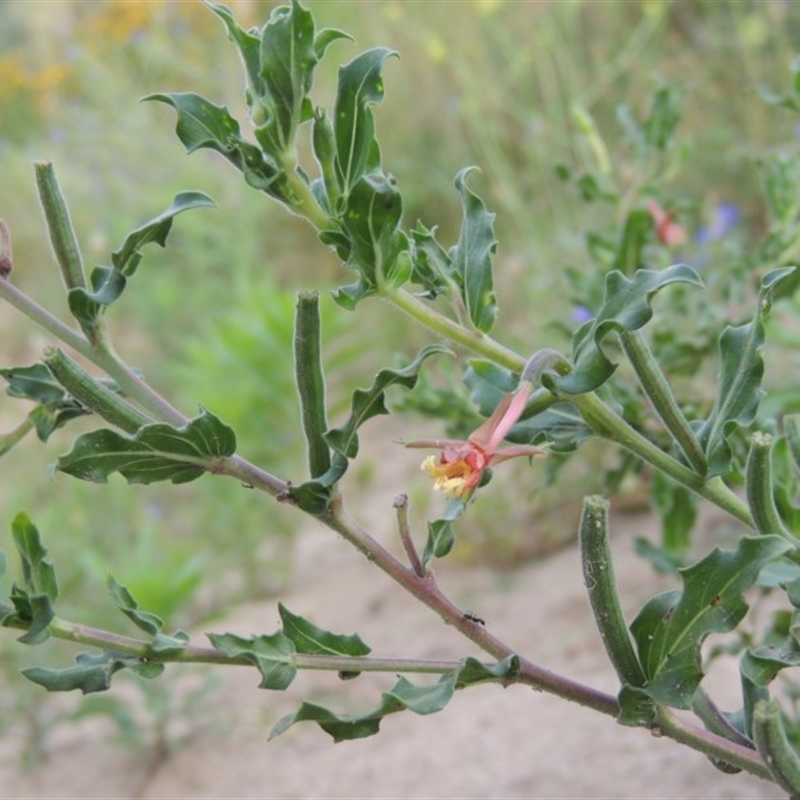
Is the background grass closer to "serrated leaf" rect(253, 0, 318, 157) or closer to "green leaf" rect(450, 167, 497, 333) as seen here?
"green leaf" rect(450, 167, 497, 333)

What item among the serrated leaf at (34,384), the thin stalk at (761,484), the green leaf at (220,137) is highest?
the green leaf at (220,137)

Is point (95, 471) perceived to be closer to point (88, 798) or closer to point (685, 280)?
point (685, 280)

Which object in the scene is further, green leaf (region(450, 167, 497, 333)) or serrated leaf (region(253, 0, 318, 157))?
green leaf (region(450, 167, 497, 333))

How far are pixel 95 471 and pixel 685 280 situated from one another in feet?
1.31

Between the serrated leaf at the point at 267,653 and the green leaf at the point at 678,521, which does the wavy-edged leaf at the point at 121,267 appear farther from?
the green leaf at the point at 678,521

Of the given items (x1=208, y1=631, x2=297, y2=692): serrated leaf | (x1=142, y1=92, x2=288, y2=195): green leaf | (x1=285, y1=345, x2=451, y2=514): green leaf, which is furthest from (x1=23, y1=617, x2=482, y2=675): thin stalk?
(x1=142, y1=92, x2=288, y2=195): green leaf

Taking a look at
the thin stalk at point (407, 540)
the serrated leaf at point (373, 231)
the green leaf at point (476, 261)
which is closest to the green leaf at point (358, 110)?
the serrated leaf at point (373, 231)

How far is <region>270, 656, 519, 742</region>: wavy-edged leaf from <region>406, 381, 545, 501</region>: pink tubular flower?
0.39 feet

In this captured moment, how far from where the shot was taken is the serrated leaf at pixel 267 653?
792 millimetres

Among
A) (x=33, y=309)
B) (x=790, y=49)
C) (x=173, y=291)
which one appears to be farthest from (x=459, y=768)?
(x=790, y=49)

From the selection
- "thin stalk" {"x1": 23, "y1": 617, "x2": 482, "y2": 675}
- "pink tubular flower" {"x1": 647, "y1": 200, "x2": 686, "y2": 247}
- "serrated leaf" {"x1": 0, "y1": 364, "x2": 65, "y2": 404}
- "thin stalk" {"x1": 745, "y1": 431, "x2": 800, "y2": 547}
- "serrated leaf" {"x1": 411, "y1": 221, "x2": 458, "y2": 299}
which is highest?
"pink tubular flower" {"x1": 647, "y1": 200, "x2": 686, "y2": 247}

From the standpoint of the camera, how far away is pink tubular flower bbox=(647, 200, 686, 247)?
4.99 ft

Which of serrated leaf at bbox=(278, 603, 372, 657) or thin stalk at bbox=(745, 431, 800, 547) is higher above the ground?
thin stalk at bbox=(745, 431, 800, 547)

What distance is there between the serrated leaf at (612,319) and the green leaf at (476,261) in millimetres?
69
